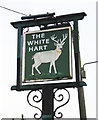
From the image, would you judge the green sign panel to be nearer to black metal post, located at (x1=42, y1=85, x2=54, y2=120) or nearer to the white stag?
the white stag

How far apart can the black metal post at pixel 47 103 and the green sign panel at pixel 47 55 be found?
0.22 metres

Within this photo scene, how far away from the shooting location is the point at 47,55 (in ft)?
18.8

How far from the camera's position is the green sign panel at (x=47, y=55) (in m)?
5.53

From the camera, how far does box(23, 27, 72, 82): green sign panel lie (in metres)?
5.53

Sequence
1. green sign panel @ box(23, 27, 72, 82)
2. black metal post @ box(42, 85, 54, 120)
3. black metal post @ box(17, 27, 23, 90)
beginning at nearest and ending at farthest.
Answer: black metal post @ box(42, 85, 54, 120) < green sign panel @ box(23, 27, 72, 82) < black metal post @ box(17, 27, 23, 90)

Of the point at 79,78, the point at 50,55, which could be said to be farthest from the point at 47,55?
the point at 79,78

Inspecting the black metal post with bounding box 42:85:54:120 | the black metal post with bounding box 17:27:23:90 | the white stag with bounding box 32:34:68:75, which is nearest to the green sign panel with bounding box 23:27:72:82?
the white stag with bounding box 32:34:68:75

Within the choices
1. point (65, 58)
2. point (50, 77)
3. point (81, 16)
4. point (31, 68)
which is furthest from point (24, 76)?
point (81, 16)

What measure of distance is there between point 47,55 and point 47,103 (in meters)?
1.00

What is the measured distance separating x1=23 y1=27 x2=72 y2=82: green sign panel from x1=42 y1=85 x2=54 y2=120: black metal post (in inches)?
8.8

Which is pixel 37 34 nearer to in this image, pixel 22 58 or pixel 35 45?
pixel 35 45

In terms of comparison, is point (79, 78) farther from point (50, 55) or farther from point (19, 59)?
point (19, 59)

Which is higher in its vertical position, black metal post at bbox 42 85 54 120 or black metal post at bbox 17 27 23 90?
black metal post at bbox 17 27 23 90

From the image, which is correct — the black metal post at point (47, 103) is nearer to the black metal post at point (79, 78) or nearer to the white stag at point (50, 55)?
the white stag at point (50, 55)
